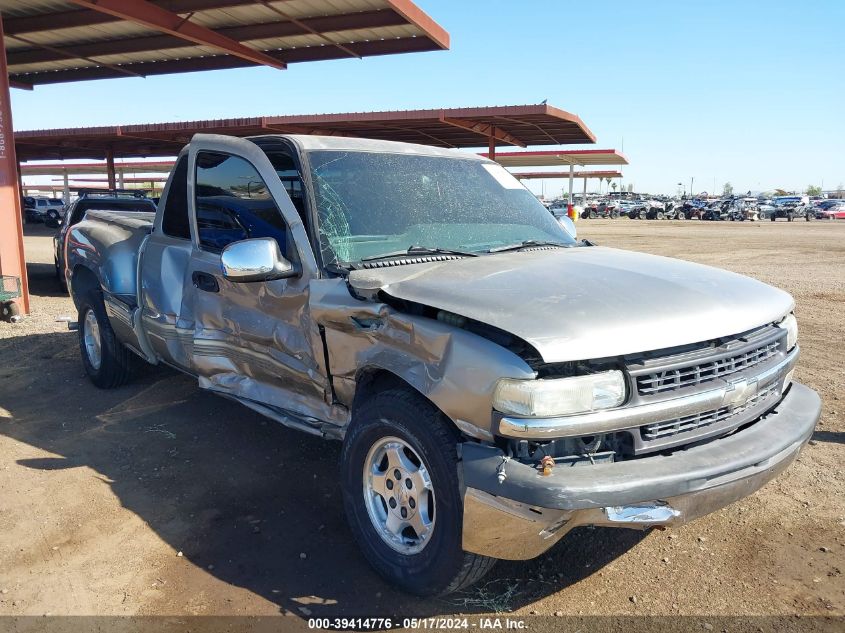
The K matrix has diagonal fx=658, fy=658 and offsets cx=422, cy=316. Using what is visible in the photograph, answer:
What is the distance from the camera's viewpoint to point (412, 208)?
3.74 metres

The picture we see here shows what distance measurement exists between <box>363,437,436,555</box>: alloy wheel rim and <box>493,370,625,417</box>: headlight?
1.83 ft

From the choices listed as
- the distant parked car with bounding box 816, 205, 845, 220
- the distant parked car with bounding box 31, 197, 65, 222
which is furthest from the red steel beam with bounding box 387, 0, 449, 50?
the distant parked car with bounding box 816, 205, 845, 220

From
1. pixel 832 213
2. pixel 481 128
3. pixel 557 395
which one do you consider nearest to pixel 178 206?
pixel 557 395

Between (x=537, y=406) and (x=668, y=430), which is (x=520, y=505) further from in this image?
(x=668, y=430)

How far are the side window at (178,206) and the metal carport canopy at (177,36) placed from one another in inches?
251

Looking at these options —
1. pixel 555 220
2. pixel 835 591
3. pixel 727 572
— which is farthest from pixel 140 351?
pixel 835 591

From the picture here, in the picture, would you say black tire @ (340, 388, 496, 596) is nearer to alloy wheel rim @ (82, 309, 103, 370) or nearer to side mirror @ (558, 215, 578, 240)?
side mirror @ (558, 215, 578, 240)

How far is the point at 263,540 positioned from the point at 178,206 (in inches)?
98.6

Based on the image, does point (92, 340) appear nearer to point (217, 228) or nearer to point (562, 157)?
point (217, 228)

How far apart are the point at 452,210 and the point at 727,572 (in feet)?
7.75

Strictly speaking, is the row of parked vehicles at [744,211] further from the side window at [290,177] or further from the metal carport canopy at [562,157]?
the side window at [290,177]

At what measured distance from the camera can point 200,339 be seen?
4312 mm

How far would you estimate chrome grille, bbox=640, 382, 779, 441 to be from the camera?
2580mm

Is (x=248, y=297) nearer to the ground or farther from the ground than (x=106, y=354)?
farther from the ground
